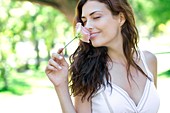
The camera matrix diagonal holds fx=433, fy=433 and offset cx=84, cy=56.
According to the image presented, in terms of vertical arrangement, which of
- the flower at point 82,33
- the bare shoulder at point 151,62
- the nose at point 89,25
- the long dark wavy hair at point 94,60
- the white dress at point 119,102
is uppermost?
the nose at point 89,25

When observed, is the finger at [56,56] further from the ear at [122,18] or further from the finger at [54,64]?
the ear at [122,18]

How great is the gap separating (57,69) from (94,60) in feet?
0.70

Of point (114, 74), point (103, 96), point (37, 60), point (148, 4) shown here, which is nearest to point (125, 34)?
point (114, 74)

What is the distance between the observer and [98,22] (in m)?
1.71

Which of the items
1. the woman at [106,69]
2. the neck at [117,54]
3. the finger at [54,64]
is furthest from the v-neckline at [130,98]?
the finger at [54,64]

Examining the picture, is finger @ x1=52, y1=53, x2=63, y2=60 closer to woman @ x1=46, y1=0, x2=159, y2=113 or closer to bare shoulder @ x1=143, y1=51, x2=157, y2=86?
woman @ x1=46, y1=0, x2=159, y2=113

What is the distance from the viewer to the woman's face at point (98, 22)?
5.58 feet

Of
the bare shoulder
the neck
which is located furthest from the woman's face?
the bare shoulder

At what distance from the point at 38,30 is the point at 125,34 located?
17.1 metres

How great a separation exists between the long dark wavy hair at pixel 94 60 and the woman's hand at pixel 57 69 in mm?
88

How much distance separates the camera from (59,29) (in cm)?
1980

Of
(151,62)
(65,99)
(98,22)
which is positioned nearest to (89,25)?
(98,22)

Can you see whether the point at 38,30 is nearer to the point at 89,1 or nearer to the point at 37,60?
the point at 37,60

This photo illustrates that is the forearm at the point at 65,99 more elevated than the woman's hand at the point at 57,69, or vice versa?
the woman's hand at the point at 57,69
